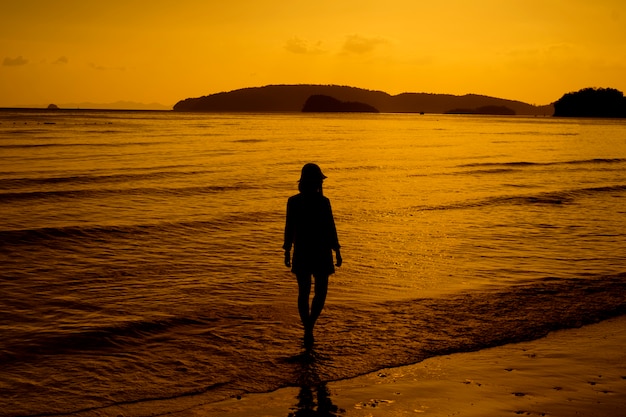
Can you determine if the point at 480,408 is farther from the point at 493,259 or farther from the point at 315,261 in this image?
the point at 493,259

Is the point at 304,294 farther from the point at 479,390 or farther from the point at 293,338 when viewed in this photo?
the point at 479,390

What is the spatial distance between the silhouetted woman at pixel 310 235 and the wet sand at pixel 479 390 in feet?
4.26

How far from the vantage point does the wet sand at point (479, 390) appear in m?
5.80

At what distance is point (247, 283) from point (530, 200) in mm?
13588

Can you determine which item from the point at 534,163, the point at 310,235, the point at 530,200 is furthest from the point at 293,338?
the point at 534,163

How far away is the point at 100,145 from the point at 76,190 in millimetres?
23113

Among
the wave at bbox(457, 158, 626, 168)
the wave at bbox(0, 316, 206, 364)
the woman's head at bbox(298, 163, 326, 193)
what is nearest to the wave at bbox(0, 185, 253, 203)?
the wave at bbox(0, 316, 206, 364)

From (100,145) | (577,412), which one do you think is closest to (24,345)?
(577,412)

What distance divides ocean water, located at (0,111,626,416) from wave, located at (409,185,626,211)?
0.30 feet

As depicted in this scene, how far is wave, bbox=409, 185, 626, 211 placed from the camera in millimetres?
19594

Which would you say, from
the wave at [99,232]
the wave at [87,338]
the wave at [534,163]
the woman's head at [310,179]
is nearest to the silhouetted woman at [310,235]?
the woman's head at [310,179]

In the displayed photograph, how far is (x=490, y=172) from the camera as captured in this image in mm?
30688

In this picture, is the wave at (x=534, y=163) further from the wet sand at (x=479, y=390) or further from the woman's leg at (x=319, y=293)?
the woman's leg at (x=319, y=293)

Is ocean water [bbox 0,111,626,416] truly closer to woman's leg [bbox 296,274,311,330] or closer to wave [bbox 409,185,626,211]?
wave [bbox 409,185,626,211]
